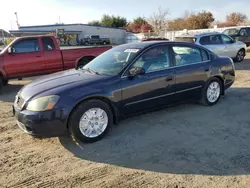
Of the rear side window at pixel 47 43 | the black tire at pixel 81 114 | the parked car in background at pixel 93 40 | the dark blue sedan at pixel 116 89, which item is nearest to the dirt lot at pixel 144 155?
the black tire at pixel 81 114

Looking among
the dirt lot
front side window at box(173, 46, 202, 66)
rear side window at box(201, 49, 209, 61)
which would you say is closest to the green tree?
rear side window at box(201, 49, 209, 61)

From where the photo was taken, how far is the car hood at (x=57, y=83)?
413 cm

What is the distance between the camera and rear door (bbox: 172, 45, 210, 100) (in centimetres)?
528

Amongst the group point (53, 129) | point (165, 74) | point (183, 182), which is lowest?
point (183, 182)

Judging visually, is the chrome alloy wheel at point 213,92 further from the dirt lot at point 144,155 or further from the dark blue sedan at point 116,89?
the dirt lot at point 144,155

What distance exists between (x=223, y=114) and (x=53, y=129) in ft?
11.7

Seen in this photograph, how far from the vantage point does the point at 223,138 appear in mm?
4270

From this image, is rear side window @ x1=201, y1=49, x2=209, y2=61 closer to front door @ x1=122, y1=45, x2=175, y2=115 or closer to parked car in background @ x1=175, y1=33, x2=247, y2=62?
front door @ x1=122, y1=45, x2=175, y2=115

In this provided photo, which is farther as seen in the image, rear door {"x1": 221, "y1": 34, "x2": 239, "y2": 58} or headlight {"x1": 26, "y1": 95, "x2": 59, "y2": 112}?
rear door {"x1": 221, "y1": 34, "x2": 239, "y2": 58}

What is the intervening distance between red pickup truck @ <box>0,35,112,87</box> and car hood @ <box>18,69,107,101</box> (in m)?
4.42

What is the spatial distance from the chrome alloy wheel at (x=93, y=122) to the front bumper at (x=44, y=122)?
1.04ft

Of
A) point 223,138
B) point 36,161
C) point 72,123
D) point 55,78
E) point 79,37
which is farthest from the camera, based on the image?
point 79,37

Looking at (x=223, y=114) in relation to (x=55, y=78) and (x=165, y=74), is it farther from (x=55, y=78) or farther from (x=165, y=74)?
(x=55, y=78)

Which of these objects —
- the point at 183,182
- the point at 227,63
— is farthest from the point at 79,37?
the point at 183,182
